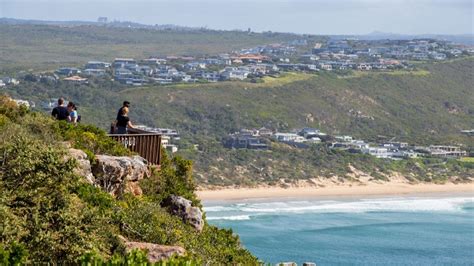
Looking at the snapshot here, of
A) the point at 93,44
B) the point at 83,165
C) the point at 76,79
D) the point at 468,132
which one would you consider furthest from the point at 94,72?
the point at 83,165

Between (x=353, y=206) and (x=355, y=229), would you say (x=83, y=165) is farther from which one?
(x=353, y=206)

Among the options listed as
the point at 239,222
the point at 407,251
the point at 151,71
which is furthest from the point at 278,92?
the point at 407,251

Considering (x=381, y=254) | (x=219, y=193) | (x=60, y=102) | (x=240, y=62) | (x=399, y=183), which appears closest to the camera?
(x=60, y=102)

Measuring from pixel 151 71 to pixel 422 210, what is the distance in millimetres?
53190

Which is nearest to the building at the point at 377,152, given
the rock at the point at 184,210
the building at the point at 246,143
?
the building at the point at 246,143

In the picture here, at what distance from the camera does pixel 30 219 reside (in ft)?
42.7

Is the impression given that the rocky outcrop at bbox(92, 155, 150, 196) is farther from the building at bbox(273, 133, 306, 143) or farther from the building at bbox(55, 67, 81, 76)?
the building at bbox(55, 67, 81, 76)

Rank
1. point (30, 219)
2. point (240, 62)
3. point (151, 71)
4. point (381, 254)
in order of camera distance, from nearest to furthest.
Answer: point (30, 219), point (381, 254), point (151, 71), point (240, 62)

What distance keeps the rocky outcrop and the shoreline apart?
41868 millimetres

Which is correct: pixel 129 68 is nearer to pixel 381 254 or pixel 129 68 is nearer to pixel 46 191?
pixel 381 254

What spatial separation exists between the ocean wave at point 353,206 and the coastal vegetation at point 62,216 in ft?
125

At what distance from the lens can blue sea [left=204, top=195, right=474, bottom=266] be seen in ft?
139

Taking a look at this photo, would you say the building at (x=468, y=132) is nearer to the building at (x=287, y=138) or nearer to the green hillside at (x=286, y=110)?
the green hillside at (x=286, y=110)

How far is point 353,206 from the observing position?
5900 centimetres
